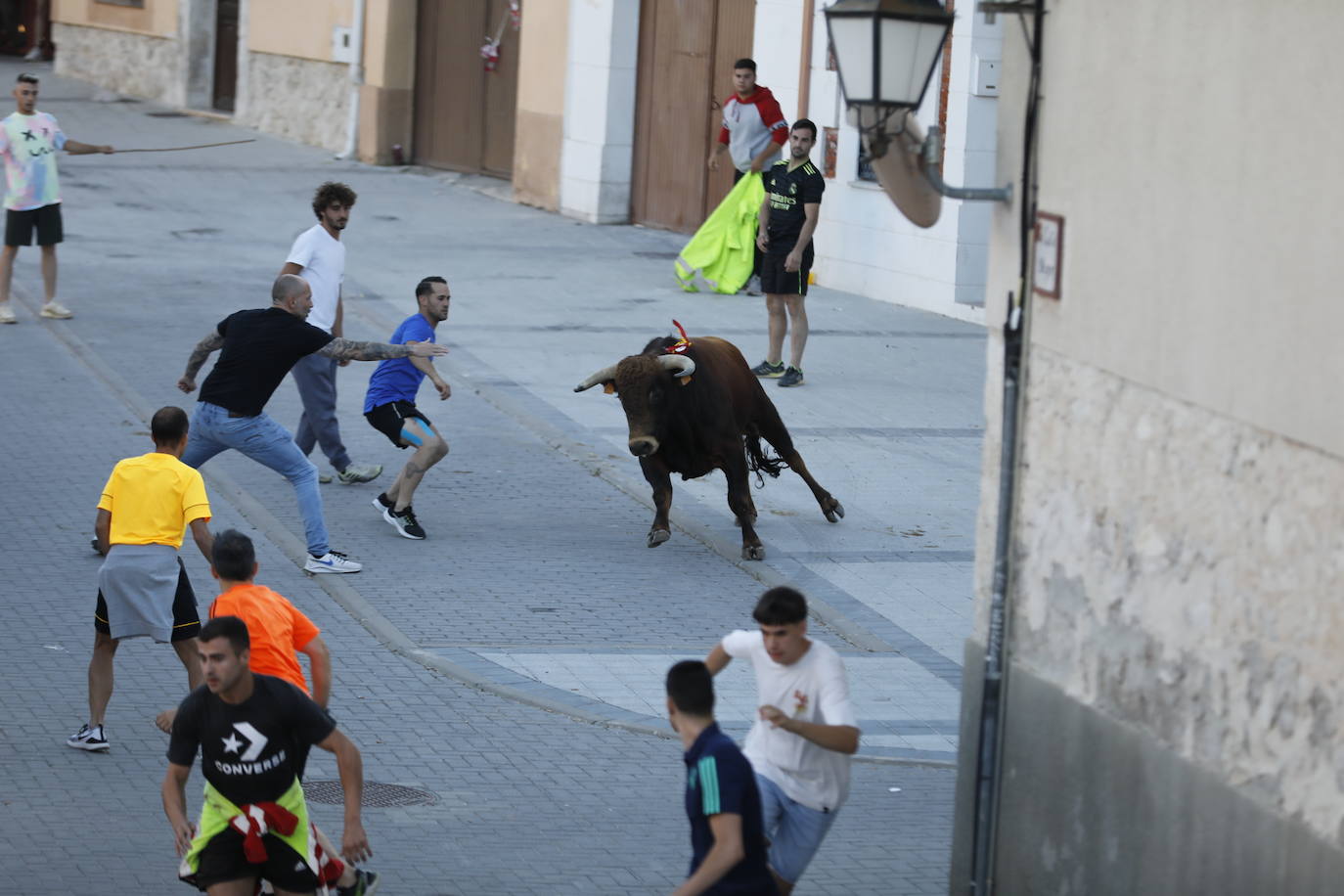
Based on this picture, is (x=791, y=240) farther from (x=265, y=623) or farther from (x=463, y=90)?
(x=463, y=90)

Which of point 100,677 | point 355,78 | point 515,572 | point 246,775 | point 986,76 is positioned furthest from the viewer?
point 355,78

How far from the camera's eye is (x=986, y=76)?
65.3ft

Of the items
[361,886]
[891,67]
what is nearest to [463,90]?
[891,67]

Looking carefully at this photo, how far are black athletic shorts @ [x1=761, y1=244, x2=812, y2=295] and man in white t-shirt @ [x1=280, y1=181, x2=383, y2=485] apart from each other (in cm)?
452

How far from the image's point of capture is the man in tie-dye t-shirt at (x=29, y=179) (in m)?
17.6

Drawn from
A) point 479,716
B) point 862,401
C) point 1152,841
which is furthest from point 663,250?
point 1152,841

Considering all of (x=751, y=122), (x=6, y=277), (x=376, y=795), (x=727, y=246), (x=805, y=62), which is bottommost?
(x=376, y=795)

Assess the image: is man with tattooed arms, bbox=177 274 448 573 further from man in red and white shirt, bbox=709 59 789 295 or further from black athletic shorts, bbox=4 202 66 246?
man in red and white shirt, bbox=709 59 789 295

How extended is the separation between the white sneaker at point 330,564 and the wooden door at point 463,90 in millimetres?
17292

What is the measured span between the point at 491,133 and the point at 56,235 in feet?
38.6

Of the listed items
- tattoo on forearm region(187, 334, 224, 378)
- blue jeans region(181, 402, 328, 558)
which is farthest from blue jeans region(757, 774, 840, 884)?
tattoo on forearm region(187, 334, 224, 378)

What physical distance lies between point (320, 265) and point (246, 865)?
295 inches

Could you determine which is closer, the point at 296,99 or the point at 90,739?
the point at 90,739

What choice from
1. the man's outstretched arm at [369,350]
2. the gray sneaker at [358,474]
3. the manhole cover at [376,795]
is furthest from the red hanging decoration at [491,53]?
the manhole cover at [376,795]
